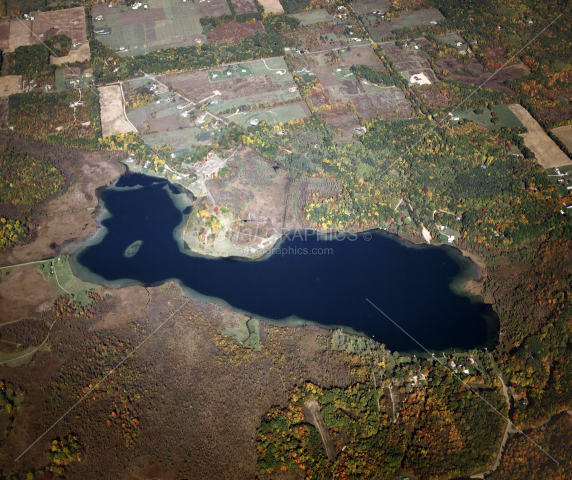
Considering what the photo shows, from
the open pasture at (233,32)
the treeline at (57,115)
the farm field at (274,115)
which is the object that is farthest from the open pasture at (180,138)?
the open pasture at (233,32)

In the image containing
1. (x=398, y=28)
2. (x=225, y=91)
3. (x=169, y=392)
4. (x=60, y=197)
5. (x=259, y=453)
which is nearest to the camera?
(x=259, y=453)

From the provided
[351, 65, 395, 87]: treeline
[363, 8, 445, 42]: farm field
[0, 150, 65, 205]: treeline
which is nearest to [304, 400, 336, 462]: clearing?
[0, 150, 65, 205]: treeline

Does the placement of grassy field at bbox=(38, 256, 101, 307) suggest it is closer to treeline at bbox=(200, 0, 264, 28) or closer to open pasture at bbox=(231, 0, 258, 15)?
treeline at bbox=(200, 0, 264, 28)

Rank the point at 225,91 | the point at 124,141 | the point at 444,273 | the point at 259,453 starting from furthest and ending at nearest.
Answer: the point at 225,91
the point at 124,141
the point at 444,273
the point at 259,453

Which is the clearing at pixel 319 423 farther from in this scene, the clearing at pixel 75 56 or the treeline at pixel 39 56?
the clearing at pixel 75 56

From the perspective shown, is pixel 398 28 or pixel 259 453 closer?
pixel 259 453

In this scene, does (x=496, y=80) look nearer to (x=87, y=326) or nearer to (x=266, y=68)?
(x=266, y=68)

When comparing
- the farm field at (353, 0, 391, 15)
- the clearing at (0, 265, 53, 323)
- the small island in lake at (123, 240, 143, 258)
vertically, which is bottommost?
the clearing at (0, 265, 53, 323)

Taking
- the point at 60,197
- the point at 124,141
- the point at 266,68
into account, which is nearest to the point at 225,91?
the point at 266,68
